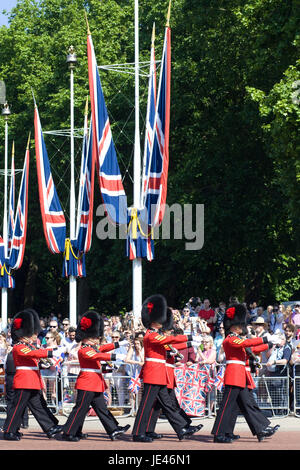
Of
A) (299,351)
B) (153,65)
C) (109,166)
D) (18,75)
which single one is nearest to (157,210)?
(109,166)

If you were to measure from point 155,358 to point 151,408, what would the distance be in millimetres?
659

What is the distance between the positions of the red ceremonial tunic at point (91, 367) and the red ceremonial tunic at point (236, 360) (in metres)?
1.57

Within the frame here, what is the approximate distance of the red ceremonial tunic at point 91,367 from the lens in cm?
1412

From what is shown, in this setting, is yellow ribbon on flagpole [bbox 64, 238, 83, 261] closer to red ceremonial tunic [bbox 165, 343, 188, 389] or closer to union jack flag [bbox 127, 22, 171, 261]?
union jack flag [bbox 127, 22, 171, 261]

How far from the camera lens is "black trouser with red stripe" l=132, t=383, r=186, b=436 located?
13.9 meters

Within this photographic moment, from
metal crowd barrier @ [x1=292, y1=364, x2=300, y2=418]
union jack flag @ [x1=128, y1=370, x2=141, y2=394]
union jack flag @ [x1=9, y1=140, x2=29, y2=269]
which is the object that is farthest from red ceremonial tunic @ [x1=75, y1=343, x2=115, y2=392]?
union jack flag @ [x1=9, y1=140, x2=29, y2=269]

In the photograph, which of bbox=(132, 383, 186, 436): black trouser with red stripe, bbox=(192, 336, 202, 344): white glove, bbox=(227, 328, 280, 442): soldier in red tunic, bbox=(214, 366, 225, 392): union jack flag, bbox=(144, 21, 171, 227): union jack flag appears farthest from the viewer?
bbox=(144, 21, 171, 227): union jack flag

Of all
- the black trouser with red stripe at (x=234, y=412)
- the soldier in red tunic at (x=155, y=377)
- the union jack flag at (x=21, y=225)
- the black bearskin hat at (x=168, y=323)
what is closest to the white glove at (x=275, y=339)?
the black bearskin hat at (x=168, y=323)

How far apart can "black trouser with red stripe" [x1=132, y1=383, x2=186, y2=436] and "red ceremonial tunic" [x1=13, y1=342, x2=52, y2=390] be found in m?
1.50

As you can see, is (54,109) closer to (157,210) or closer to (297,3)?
(297,3)

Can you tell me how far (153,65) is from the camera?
22531 mm

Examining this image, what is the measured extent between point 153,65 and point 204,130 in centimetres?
1110

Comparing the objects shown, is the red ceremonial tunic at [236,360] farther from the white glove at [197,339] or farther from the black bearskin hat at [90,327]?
the white glove at [197,339]

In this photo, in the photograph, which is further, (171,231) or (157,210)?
(171,231)
